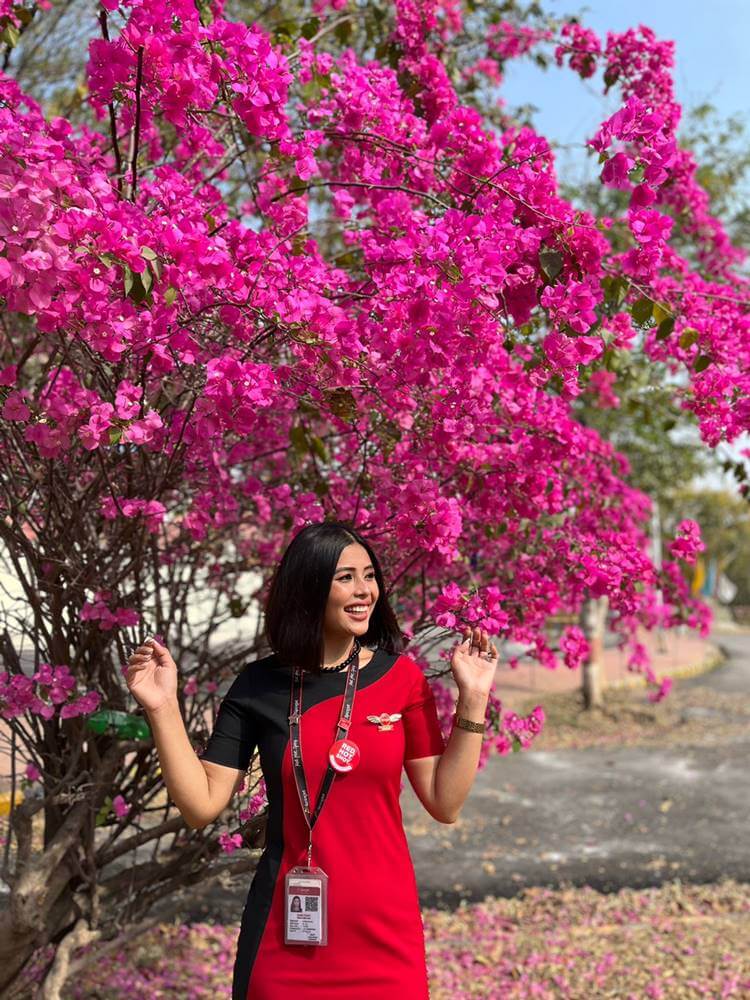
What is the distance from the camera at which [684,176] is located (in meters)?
4.67

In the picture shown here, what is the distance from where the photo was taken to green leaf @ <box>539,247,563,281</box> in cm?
243

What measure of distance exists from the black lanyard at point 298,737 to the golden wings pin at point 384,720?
53mm

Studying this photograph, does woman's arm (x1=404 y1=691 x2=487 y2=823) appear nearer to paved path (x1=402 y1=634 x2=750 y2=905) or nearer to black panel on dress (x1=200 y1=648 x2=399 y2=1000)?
black panel on dress (x1=200 y1=648 x2=399 y2=1000)

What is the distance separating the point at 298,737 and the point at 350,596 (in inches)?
13.6

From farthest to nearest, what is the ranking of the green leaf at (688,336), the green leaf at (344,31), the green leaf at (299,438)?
the green leaf at (344,31) < the green leaf at (299,438) < the green leaf at (688,336)

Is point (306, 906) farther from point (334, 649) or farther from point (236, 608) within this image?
point (236, 608)

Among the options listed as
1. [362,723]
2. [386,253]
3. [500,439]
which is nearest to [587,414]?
[500,439]

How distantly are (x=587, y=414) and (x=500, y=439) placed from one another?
7.88m

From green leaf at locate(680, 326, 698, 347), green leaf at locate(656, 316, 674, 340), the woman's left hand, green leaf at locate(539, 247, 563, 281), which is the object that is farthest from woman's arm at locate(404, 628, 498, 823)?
green leaf at locate(680, 326, 698, 347)

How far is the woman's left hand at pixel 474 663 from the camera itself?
2.20 metres

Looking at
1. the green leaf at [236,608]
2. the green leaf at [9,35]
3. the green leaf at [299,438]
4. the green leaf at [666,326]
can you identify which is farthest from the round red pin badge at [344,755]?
the green leaf at [9,35]

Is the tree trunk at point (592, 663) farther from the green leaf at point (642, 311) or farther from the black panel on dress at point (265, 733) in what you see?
the black panel on dress at point (265, 733)

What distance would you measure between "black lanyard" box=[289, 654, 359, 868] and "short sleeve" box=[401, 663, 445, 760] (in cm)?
14

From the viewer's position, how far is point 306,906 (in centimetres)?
202
